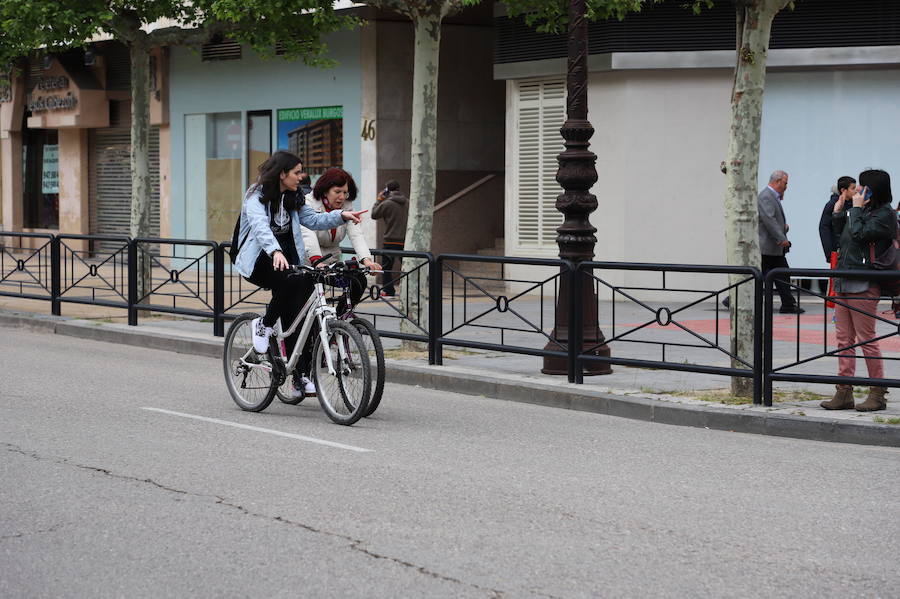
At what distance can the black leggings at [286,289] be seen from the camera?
9555 mm

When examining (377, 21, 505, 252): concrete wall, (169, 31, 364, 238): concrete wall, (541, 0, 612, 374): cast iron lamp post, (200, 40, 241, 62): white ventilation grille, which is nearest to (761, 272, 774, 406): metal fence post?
(541, 0, 612, 374): cast iron lamp post

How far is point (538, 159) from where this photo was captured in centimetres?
2178

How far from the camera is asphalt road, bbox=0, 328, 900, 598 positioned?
536 centimetres

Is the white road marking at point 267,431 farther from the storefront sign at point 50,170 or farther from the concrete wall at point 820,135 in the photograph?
the storefront sign at point 50,170

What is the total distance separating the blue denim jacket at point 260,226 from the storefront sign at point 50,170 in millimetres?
25104

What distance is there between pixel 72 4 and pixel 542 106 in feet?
24.6

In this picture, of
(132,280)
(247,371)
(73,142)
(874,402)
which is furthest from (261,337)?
(73,142)

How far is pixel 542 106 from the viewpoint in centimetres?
2164

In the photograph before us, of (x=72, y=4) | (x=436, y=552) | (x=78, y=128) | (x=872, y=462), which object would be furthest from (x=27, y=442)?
(x=78, y=128)

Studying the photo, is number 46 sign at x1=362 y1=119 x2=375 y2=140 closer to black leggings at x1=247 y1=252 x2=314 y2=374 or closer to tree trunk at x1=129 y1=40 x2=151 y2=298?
tree trunk at x1=129 y1=40 x2=151 y2=298

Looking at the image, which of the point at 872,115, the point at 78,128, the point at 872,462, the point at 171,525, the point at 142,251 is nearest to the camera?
the point at 171,525

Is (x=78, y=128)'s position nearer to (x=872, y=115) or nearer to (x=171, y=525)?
(x=872, y=115)

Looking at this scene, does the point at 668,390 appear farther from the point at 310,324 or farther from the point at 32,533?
the point at 32,533

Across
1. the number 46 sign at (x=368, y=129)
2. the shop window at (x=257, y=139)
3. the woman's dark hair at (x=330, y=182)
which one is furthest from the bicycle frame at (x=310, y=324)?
the shop window at (x=257, y=139)
